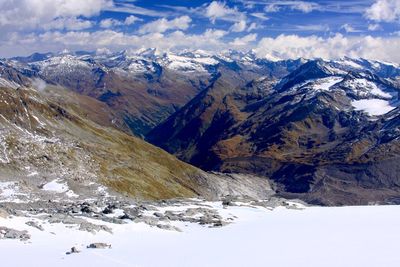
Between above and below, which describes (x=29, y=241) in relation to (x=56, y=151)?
above

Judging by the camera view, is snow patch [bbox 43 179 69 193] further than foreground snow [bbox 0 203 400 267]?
Yes

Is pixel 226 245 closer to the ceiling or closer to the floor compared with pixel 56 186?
closer to the ceiling

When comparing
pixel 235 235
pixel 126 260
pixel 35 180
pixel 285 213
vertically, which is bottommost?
pixel 35 180

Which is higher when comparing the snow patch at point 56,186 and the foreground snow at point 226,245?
the foreground snow at point 226,245

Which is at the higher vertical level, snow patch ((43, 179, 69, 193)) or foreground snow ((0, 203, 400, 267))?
foreground snow ((0, 203, 400, 267))

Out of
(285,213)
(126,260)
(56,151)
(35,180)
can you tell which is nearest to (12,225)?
(126,260)

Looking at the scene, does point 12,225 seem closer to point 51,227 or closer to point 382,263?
point 51,227

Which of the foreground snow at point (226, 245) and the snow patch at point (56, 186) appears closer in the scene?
the foreground snow at point (226, 245)

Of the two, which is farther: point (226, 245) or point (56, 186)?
point (56, 186)
